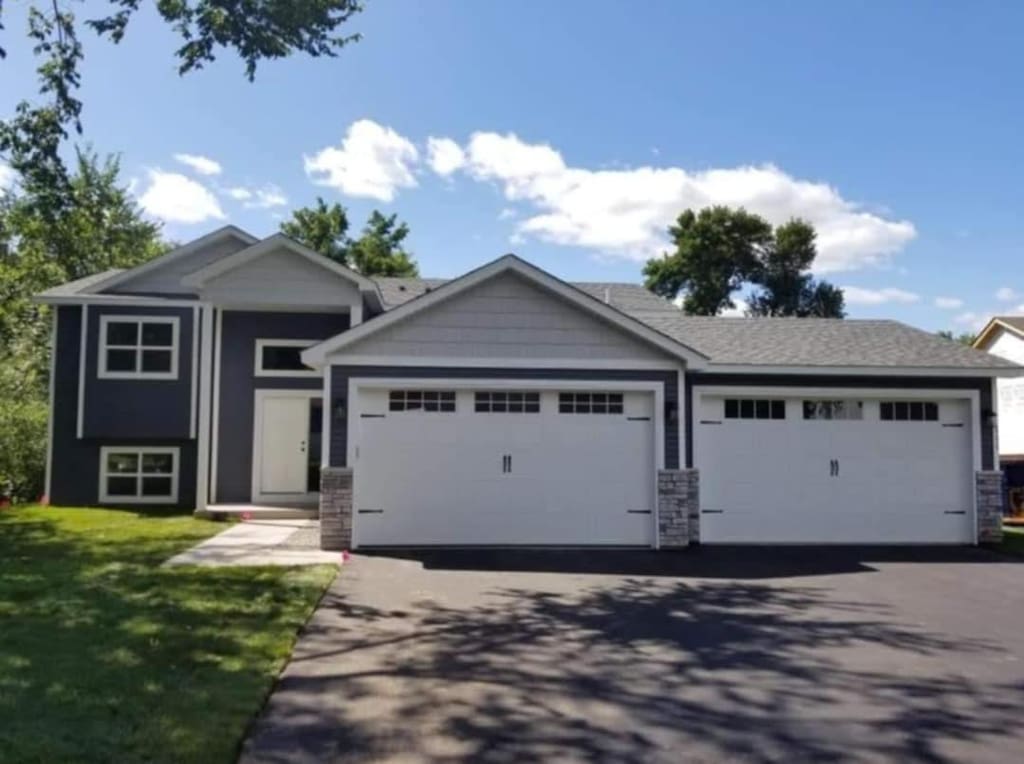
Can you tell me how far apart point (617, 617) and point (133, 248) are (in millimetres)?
31617

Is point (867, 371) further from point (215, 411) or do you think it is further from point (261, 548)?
point (215, 411)

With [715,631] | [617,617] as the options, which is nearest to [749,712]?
[715,631]

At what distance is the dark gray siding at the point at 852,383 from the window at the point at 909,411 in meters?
0.27

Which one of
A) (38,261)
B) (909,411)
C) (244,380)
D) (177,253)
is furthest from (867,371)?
(38,261)

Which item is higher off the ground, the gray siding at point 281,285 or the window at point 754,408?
the gray siding at point 281,285

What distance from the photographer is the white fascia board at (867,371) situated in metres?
12.1

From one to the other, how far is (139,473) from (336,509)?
6.82m

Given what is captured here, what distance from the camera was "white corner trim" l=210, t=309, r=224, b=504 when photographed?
14891mm

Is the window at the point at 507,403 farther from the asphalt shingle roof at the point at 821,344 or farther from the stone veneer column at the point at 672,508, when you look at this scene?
the asphalt shingle roof at the point at 821,344

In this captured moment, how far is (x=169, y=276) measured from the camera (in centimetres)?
1562

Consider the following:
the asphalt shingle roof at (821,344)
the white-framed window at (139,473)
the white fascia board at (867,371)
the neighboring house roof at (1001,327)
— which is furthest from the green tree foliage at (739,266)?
the white-framed window at (139,473)

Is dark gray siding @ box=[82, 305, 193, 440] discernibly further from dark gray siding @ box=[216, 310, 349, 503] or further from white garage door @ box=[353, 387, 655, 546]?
white garage door @ box=[353, 387, 655, 546]

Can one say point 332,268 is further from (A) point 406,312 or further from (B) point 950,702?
(B) point 950,702

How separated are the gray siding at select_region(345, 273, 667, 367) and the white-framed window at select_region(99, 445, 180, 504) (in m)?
7.25
